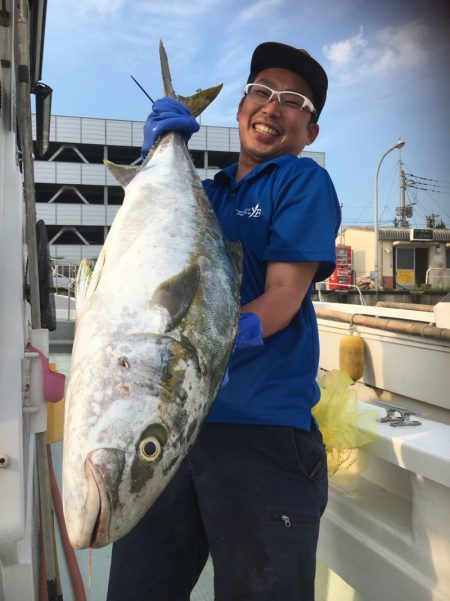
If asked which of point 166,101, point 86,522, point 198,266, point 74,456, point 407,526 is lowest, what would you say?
point 407,526

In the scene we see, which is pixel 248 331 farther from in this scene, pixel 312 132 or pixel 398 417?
pixel 398 417

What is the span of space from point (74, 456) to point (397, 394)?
3.59 meters

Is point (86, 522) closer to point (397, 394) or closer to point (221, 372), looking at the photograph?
point (221, 372)

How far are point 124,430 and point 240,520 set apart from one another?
2.22 feet

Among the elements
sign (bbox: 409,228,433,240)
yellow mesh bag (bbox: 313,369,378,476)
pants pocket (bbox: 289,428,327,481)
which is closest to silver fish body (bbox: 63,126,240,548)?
pants pocket (bbox: 289,428,327,481)

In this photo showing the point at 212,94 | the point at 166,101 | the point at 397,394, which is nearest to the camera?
the point at 166,101

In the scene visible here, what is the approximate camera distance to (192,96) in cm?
192

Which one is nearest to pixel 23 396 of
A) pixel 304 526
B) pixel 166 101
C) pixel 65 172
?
pixel 304 526

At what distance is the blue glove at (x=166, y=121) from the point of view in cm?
158

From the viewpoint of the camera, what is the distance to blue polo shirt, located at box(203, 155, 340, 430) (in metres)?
1.40

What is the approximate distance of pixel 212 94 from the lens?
196cm

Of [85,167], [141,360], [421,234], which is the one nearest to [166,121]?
[141,360]

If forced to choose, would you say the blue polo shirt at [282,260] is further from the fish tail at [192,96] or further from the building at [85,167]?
the building at [85,167]

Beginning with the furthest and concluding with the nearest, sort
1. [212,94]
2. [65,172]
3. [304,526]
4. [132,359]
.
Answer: [65,172] < [212,94] < [304,526] < [132,359]
